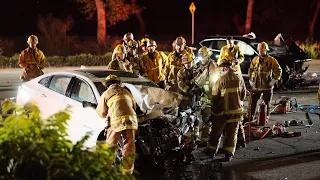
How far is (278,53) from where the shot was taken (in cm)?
1661

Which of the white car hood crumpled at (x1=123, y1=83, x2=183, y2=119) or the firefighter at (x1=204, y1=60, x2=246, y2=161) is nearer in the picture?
the white car hood crumpled at (x1=123, y1=83, x2=183, y2=119)

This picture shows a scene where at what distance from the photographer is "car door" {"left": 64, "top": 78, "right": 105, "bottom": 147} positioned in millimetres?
7117

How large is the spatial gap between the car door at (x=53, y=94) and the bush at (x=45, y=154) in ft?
15.8

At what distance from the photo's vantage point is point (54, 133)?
3000 mm

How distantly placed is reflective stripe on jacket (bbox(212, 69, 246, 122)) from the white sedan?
0.63 metres

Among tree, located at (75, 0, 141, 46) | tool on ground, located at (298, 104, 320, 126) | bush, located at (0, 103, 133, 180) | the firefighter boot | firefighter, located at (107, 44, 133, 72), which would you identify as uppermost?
tree, located at (75, 0, 141, 46)

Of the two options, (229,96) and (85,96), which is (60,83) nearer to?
(85,96)

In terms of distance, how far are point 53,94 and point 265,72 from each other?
453cm

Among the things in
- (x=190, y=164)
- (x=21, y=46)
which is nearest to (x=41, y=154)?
(x=190, y=164)

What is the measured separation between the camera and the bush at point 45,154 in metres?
2.84

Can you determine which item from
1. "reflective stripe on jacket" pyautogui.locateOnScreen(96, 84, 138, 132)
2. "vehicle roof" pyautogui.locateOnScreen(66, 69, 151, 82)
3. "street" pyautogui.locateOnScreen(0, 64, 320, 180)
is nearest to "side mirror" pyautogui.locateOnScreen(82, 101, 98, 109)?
"vehicle roof" pyautogui.locateOnScreen(66, 69, 151, 82)

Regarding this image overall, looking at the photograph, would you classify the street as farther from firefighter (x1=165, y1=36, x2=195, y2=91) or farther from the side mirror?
firefighter (x1=165, y1=36, x2=195, y2=91)

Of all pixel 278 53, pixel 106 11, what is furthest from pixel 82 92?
pixel 106 11

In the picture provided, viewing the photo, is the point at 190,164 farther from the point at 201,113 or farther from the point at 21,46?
the point at 21,46
